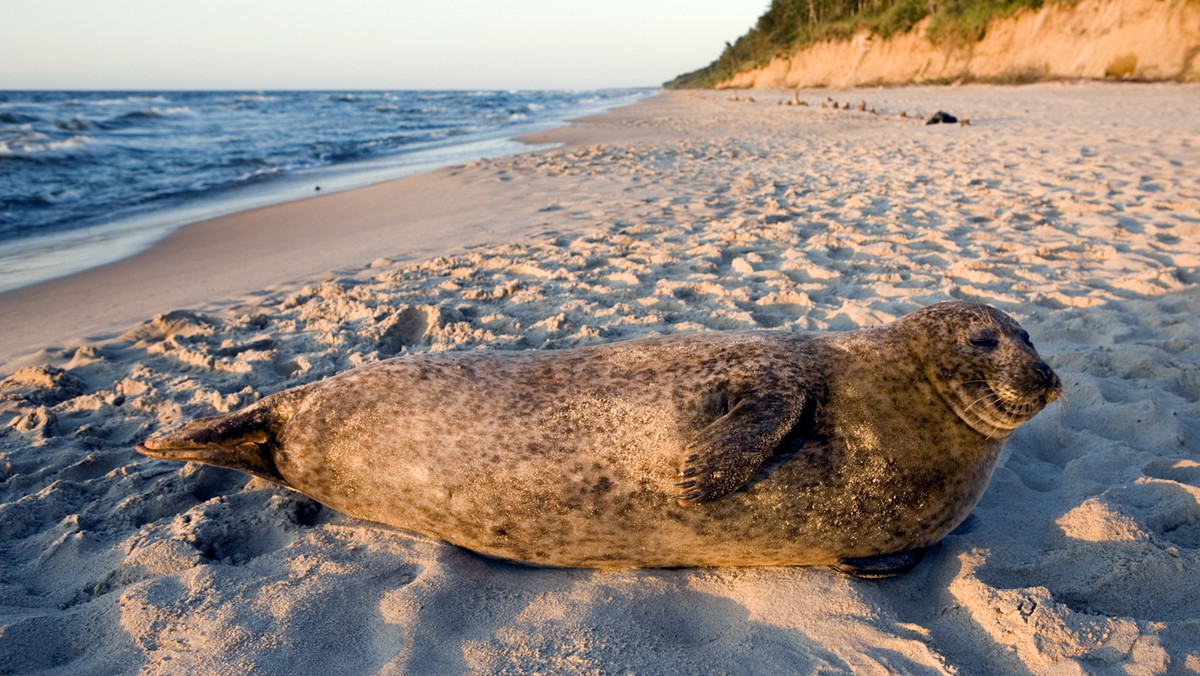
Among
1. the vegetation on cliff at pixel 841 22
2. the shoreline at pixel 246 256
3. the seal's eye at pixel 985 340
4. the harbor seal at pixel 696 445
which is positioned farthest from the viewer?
the vegetation on cliff at pixel 841 22

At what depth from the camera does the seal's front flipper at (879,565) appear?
7.73 feet

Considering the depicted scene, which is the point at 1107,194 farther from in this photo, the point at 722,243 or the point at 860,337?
the point at 860,337

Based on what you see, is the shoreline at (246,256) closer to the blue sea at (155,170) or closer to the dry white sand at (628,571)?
the dry white sand at (628,571)

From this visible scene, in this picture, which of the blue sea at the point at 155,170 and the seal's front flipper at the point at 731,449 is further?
the blue sea at the point at 155,170

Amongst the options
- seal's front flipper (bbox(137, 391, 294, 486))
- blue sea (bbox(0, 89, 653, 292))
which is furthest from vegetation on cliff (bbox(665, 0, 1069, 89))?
seal's front flipper (bbox(137, 391, 294, 486))

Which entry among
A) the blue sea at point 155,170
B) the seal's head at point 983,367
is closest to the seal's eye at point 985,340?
the seal's head at point 983,367

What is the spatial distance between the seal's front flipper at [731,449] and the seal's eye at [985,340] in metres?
0.78

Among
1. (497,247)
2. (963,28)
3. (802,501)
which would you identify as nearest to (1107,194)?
(497,247)

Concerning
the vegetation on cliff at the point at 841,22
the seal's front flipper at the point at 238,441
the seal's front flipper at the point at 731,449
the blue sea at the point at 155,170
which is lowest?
the blue sea at the point at 155,170

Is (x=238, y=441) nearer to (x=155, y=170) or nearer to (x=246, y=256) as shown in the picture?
(x=246, y=256)

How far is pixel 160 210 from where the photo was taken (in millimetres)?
10172

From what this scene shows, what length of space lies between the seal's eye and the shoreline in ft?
16.2

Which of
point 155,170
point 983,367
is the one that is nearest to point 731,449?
point 983,367

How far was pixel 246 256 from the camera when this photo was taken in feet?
23.0
